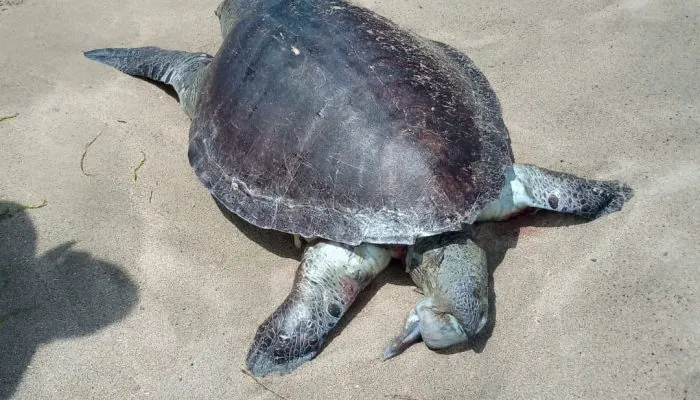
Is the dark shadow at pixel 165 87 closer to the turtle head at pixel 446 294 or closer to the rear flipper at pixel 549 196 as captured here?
the turtle head at pixel 446 294

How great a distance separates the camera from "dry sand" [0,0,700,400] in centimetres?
Result: 293

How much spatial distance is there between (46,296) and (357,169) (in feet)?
6.38

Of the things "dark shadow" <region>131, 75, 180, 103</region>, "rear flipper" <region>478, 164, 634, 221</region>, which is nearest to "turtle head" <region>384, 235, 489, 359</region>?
"rear flipper" <region>478, 164, 634, 221</region>

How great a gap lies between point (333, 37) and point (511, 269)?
167cm

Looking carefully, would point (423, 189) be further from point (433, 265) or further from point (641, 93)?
point (641, 93)

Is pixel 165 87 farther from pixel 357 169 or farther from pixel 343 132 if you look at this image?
pixel 357 169

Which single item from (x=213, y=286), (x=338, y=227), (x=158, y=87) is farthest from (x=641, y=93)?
(x=158, y=87)

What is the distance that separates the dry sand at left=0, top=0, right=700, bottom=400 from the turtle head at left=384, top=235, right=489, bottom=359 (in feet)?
0.50

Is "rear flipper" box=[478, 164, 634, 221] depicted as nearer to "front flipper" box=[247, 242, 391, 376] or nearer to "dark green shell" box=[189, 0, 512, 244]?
"dark green shell" box=[189, 0, 512, 244]

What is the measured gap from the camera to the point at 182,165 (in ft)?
13.4

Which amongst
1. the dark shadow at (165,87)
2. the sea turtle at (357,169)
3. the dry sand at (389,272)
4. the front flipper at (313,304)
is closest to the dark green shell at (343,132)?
the sea turtle at (357,169)

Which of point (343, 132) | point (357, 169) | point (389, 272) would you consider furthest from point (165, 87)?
point (389, 272)

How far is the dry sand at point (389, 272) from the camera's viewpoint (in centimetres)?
293

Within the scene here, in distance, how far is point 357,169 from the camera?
3.04 metres
